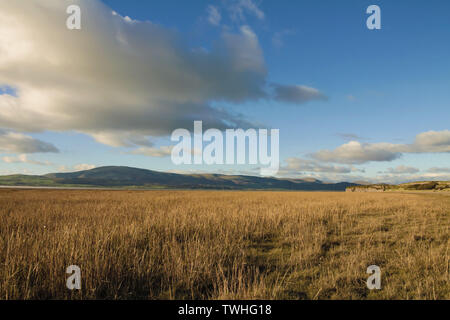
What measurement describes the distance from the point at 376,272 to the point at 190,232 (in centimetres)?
662

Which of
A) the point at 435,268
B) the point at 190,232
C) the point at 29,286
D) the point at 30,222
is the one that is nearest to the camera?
the point at 29,286

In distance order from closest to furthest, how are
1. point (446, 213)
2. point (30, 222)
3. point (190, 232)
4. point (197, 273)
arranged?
1. point (197, 273)
2. point (190, 232)
3. point (30, 222)
4. point (446, 213)

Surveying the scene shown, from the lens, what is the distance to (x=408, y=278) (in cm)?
591

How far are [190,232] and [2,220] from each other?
9.25 meters

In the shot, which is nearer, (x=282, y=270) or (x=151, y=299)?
(x=151, y=299)

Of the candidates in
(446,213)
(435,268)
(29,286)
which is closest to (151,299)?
(29,286)

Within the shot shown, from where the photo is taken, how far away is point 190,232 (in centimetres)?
1031

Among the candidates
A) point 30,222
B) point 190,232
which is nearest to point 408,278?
point 190,232

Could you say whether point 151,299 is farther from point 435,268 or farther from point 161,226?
point 435,268

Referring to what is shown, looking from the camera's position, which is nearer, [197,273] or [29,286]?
[29,286]

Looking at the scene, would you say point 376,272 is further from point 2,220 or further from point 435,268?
point 2,220

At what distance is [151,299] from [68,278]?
6.46 ft
